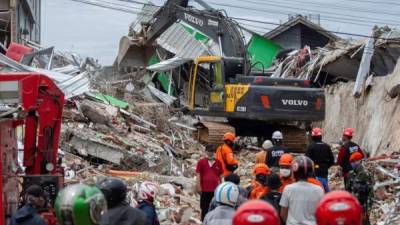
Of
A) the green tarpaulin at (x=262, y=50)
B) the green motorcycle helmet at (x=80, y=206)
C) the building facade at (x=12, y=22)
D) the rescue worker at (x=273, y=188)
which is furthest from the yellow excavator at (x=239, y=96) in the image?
the green motorcycle helmet at (x=80, y=206)

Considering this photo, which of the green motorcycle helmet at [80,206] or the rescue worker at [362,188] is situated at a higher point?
the green motorcycle helmet at [80,206]

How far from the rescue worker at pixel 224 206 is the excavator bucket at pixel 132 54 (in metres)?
29.2

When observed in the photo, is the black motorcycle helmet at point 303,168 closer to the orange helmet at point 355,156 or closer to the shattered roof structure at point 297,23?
the orange helmet at point 355,156

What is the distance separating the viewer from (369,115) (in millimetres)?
22469

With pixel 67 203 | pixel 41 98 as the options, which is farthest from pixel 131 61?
pixel 67 203

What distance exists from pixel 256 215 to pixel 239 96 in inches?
684

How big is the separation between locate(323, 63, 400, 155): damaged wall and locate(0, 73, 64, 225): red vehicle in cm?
982

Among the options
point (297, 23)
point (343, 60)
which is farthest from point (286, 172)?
point (297, 23)

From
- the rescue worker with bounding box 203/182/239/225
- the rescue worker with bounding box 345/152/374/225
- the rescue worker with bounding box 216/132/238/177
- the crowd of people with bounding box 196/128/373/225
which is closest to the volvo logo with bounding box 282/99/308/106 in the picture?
the crowd of people with bounding box 196/128/373/225

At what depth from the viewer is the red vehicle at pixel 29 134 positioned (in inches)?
379

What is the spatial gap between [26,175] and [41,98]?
0.96 metres

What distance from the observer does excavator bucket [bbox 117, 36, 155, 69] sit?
36.2 m

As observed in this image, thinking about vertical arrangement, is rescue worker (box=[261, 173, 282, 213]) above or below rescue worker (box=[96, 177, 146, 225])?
below

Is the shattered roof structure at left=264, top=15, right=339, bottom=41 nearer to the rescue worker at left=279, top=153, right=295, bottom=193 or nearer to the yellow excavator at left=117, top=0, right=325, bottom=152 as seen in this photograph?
the yellow excavator at left=117, top=0, right=325, bottom=152
